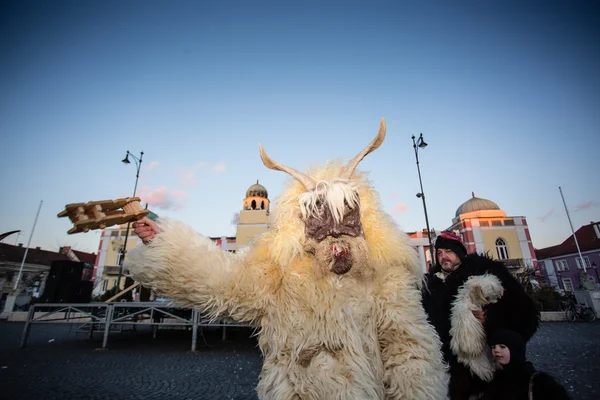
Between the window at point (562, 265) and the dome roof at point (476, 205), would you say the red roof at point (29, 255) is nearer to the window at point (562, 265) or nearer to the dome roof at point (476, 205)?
the dome roof at point (476, 205)

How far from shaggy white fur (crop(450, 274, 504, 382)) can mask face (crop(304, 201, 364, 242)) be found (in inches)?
46.3

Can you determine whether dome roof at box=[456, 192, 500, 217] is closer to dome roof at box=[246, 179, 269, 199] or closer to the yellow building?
the yellow building

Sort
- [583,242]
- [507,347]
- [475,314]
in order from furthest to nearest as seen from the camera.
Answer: [583,242]
[475,314]
[507,347]

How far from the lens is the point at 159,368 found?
6516 mm

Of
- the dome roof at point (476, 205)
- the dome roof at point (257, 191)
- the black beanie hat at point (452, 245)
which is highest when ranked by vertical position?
the dome roof at point (257, 191)

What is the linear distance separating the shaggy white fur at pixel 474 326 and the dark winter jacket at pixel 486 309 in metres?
0.12

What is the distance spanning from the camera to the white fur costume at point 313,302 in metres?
1.43

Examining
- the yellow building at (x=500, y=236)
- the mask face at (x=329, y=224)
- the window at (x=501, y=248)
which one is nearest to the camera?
the mask face at (x=329, y=224)

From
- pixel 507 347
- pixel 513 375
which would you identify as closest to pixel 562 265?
pixel 513 375

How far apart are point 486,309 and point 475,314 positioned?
0.13 m

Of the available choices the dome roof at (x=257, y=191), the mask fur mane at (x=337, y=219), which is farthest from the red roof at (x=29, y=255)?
the mask fur mane at (x=337, y=219)

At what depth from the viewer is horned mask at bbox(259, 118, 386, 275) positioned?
1.61 m

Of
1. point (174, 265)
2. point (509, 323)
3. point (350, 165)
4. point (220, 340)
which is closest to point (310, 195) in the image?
point (350, 165)

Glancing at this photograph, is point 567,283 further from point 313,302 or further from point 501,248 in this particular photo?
point 313,302
